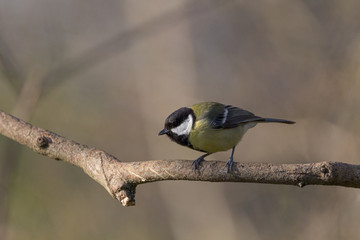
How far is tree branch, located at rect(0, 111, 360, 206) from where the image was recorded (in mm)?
1759

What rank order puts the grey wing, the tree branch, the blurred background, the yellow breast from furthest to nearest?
the blurred background < the grey wing < the yellow breast < the tree branch

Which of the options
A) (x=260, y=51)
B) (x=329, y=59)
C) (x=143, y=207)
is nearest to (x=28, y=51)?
(x=143, y=207)

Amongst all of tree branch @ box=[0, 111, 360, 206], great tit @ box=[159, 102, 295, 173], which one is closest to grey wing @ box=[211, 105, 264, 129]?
great tit @ box=[159, 102, 295, 173]

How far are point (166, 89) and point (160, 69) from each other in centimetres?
30

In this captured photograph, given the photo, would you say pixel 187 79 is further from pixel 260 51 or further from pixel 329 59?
pixel 329 59

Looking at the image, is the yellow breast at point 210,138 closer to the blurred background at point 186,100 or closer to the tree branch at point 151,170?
the tree branch at point 151,170

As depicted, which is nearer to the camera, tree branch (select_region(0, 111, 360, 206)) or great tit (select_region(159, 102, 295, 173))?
tree branch (select_region(0, 111, 360, 206))

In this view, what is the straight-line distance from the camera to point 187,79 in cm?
538

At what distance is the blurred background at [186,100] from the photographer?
4180mm

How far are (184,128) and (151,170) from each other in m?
1.11

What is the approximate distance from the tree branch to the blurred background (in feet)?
3.72

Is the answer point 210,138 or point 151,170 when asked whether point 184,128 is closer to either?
point 210,138

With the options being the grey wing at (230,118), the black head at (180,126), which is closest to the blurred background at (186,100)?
the black head at (180,126)

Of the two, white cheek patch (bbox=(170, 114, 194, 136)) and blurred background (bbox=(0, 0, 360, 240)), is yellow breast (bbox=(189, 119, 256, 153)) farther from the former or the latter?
blurred background (bbox=(0, 0, 360, 240))
